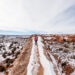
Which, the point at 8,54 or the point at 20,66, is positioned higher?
the point at 20,66

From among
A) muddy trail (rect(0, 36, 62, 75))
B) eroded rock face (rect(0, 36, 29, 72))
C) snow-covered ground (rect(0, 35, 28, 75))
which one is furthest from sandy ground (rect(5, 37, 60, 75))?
snow-covered ground (rect(0, 35, 28, 75))

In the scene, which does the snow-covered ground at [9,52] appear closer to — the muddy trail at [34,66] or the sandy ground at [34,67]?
the muddy trail at [34,66]

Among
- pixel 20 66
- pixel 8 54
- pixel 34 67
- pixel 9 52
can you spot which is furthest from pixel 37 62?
pixel 9 52

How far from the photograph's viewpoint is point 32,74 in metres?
4.17

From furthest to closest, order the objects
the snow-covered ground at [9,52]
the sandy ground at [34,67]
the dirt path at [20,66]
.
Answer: the snow-covered ground at [9,52], the dirt path at [20,66], the sandy ground at [34,67]

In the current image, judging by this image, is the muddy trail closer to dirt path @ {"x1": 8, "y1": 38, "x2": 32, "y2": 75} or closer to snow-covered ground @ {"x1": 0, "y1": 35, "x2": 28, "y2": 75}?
dirt path @ {"x1": 8, "y1": 38, "x2": 32, "y2": 75}

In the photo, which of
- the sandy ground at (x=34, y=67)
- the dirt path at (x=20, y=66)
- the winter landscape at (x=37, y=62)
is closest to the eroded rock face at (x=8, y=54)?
the winter landscape at (x=37, y=62)

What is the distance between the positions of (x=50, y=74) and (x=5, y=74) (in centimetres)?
458

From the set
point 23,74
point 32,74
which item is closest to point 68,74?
point 32,74

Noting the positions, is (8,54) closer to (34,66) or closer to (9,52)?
(9,52)

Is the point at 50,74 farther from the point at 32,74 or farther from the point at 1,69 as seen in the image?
the point at 1,69

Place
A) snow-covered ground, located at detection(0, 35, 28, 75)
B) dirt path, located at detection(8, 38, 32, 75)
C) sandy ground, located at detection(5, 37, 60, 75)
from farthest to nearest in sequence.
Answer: snow-covered ground, located at detection(0, 35, 28, 75) < dirt path, located at detection(8, 38, 32, 75) < sandy ground, located at detection(5, 37, 60, 75)

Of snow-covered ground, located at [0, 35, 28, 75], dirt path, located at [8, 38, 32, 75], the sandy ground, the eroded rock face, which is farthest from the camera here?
snow-covered ground, located at [0, 35, 28, 75]

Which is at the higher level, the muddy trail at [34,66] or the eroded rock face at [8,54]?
the muddy trail at [34,66]
